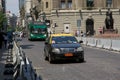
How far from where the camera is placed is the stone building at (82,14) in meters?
90.2

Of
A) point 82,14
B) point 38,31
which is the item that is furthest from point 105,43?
point 82,14

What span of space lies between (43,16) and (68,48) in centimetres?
7328

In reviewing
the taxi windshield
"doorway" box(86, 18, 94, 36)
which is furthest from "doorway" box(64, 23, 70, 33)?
the taxi windshield

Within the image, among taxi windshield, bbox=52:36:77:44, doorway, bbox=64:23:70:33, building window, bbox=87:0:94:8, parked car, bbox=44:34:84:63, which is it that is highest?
building window, bbox=87:0:94:8

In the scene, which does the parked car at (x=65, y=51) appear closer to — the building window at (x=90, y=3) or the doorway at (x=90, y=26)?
the doorway at (x=90, y=26)

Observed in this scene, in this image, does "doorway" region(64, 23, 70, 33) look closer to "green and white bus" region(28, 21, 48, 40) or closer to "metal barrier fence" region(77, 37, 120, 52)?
"green and white bus" region(28, 21, 48, 40)

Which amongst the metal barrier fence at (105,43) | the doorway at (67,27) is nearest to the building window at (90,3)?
the doorway at (67,27)

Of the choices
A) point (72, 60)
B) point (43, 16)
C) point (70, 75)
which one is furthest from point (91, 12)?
point (70, 75)

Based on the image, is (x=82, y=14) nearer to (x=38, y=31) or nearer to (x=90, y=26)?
(x=90, y=26)

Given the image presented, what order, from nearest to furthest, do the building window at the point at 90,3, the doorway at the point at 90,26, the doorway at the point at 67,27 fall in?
the doorway at the point at 67,27, the doorway at the point at 90,26, the building window at the point at 90,3

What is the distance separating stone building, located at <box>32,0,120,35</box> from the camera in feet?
296

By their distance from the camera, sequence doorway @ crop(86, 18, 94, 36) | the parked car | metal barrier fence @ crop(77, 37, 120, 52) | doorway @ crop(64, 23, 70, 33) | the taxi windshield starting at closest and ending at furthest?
the parked car
the taxi windshield
metal barrier fence @ crop(77, 37, 120, 52)
doorway @ crop(64, 23, 70, 33)
doorway @ crop(86, 18, 94, 36)

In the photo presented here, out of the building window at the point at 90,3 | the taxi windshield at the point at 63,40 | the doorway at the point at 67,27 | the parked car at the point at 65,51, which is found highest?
the building window at the point at 90,3

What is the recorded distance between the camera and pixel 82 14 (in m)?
90.6
